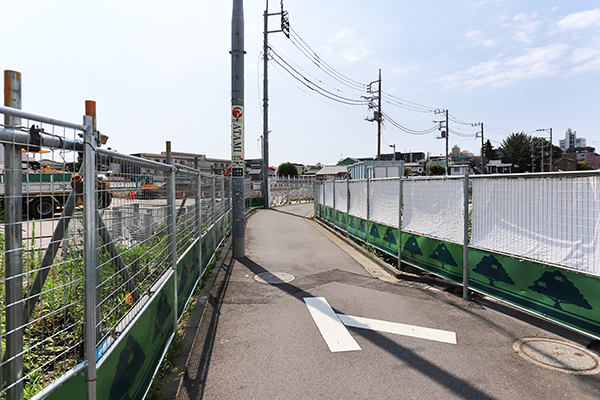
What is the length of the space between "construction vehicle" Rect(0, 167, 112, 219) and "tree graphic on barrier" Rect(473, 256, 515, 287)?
5232 millimetres

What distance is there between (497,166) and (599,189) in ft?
226

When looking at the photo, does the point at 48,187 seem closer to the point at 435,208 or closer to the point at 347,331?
the point at 347,331

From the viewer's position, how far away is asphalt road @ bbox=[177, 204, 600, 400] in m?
3.51

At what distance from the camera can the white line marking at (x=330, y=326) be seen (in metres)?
4.47

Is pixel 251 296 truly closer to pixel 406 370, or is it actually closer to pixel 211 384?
pixel 211 384

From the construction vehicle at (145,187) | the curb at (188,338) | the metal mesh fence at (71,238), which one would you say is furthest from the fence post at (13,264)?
the curb at (188,338)

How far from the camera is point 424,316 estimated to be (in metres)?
5.38

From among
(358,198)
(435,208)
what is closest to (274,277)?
(435,208)

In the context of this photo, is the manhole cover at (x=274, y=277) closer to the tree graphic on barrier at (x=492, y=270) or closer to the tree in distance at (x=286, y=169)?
the tree graphic on barrier at (x=492, y=270)

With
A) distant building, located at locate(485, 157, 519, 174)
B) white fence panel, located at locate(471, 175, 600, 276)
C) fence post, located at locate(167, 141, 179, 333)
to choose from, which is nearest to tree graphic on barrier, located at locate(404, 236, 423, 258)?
white fence panel, located at locate(471, 175, 600, 276)

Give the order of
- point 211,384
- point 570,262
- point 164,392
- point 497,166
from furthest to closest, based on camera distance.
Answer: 1. point 497,166
2. point 570,262
3. point 211,384
4. point 164,392

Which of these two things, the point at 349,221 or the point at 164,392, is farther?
the point at 349,221

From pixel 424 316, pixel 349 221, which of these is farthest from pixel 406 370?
pixel 349 221

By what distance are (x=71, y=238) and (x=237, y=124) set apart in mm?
7932
